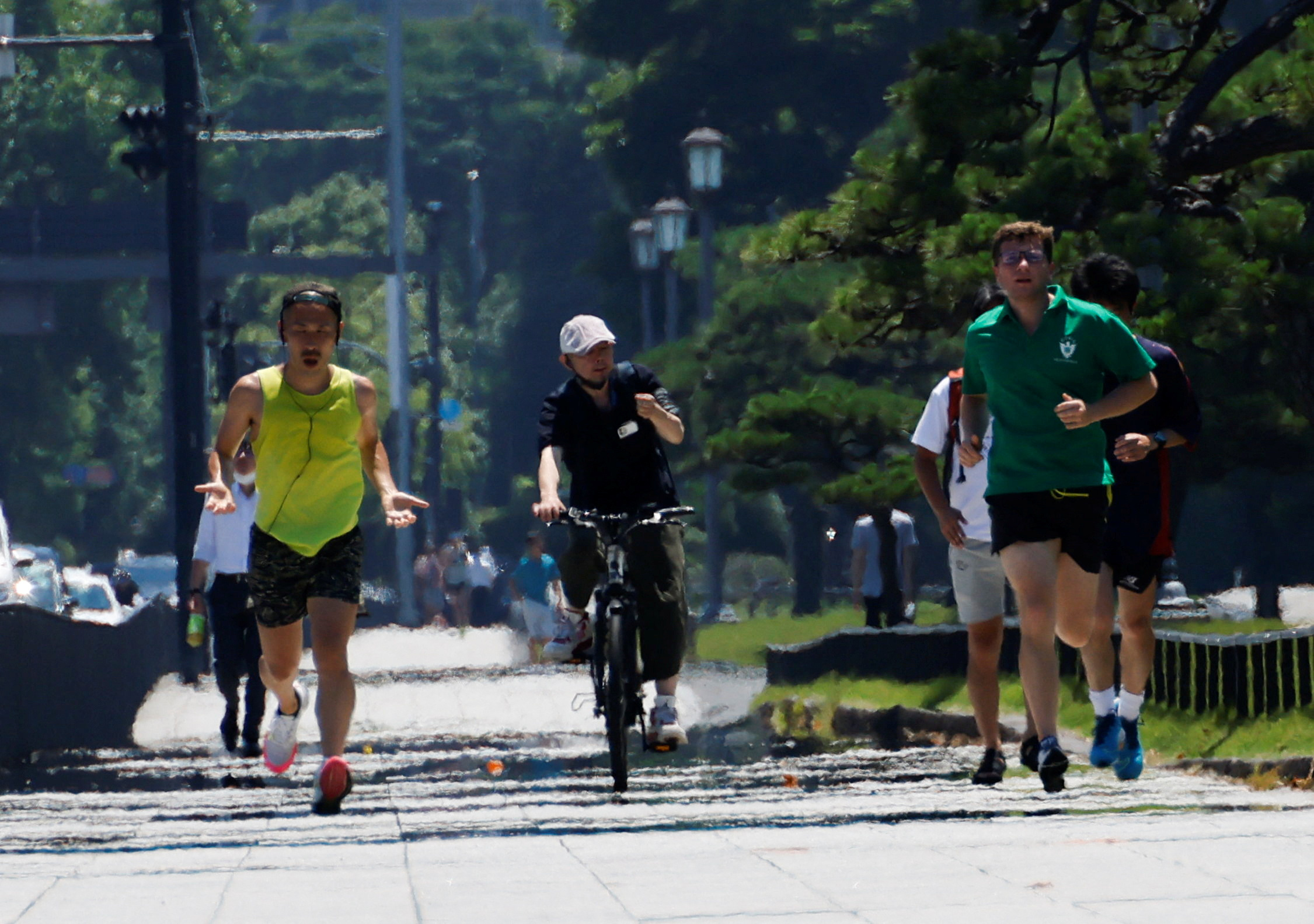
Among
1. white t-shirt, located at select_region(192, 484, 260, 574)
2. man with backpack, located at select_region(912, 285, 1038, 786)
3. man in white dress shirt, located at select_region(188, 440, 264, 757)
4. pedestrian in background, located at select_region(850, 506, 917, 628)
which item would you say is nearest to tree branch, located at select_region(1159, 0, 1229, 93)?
pedestrian in background, located at select_region(850, 506, 917, 628)

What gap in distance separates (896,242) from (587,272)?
28534 mm

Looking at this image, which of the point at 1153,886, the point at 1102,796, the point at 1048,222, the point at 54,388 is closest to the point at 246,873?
the point at 1153,886

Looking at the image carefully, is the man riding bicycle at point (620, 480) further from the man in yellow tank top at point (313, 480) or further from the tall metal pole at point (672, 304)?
the tall metal pole at point (672, 304)

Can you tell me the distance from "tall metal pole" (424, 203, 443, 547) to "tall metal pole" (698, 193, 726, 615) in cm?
1661

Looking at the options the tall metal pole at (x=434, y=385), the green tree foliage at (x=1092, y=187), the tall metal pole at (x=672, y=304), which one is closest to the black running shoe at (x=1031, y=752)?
the green tree foliage at (x=1092, y=187)

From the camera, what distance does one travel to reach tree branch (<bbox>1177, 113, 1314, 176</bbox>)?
47.0 ft

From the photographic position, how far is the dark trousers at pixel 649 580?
927 cm

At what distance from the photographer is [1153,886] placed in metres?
5.55

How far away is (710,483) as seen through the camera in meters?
32.3

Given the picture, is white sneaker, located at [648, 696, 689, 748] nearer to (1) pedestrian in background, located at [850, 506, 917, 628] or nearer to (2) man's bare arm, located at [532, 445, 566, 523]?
(2) man's bare arm, located at [532, 445, 566, 523]

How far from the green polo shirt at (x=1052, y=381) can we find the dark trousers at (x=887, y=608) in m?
12.9

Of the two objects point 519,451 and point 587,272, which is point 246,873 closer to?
point 587,272

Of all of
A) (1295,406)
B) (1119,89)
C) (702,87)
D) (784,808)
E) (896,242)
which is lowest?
(784,808)

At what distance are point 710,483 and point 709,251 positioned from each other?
3087 millimetres
